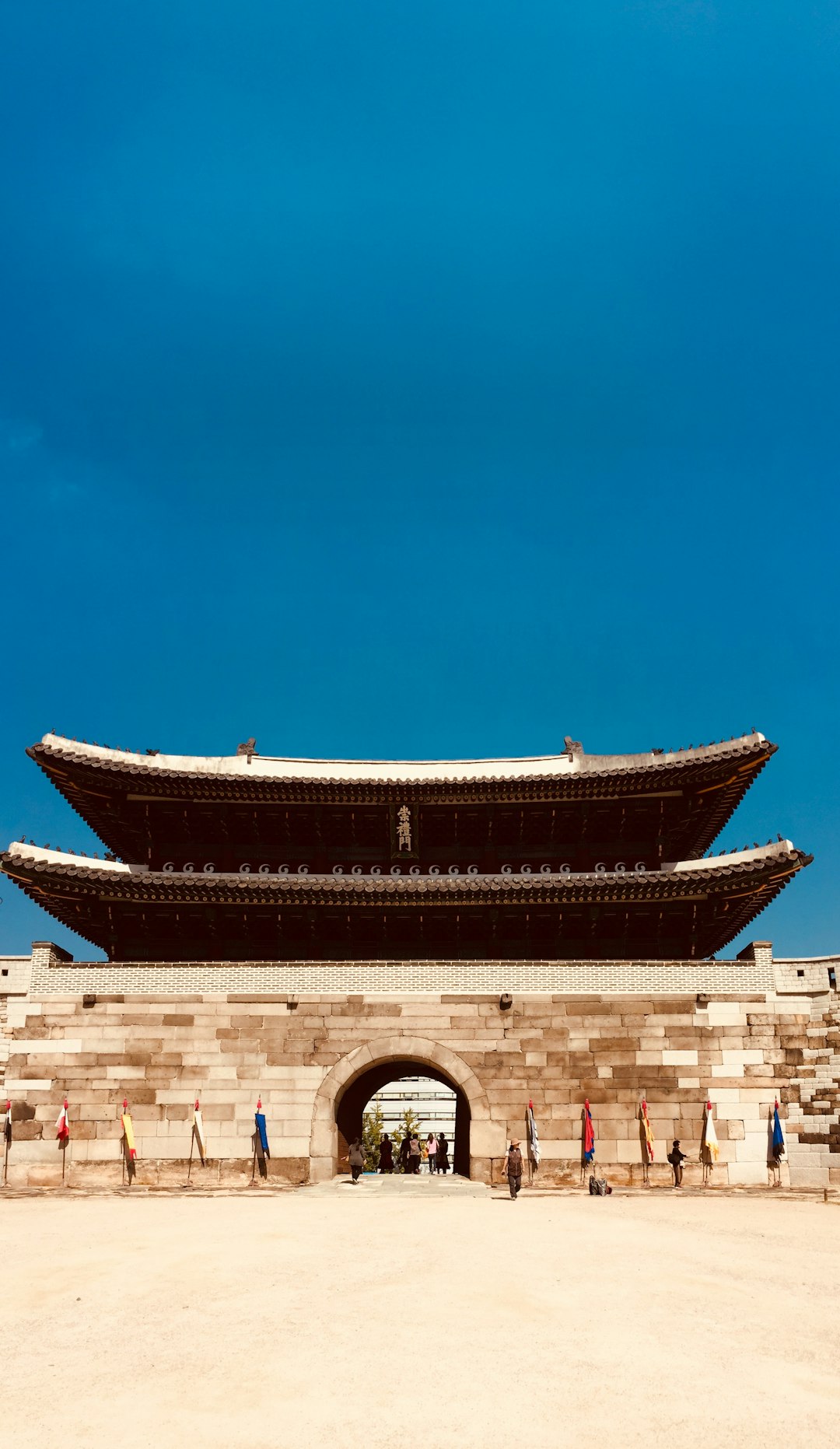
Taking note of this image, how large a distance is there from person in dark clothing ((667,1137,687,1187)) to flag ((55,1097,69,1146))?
12.9 m

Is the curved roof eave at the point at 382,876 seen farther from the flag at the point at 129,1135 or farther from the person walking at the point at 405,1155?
the person walking at the point at 405,1155

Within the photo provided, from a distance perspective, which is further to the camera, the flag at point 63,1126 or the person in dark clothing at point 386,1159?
the person in dark clothing at point 386,1159

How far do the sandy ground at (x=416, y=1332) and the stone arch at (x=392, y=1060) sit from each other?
18.6 feet

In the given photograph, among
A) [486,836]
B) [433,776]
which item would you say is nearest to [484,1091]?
[486,836]

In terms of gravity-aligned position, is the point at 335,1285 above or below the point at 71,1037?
below

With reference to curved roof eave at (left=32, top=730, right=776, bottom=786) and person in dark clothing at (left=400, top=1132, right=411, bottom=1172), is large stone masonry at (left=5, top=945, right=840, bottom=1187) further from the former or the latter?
person in dark clothing at (left=400, top=1132, right=411, bottom=1172)

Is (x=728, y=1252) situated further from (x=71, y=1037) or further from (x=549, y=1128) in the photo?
(x=71, y=1037)

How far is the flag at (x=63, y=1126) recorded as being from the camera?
20.4 m

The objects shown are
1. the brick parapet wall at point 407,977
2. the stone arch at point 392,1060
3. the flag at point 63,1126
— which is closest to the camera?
the flag at point 63,1126

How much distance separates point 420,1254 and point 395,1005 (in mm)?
9409

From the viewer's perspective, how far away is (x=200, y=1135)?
20.5 metres

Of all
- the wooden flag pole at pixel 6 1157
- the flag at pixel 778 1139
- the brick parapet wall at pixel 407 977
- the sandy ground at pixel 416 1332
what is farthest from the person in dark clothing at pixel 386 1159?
the sandy ground at pixel 416 1332

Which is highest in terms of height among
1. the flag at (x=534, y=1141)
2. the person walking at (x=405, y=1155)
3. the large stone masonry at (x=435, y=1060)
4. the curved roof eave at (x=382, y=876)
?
the curved roof eave at (x=382, y=876)

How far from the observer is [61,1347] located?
830 centimetres
